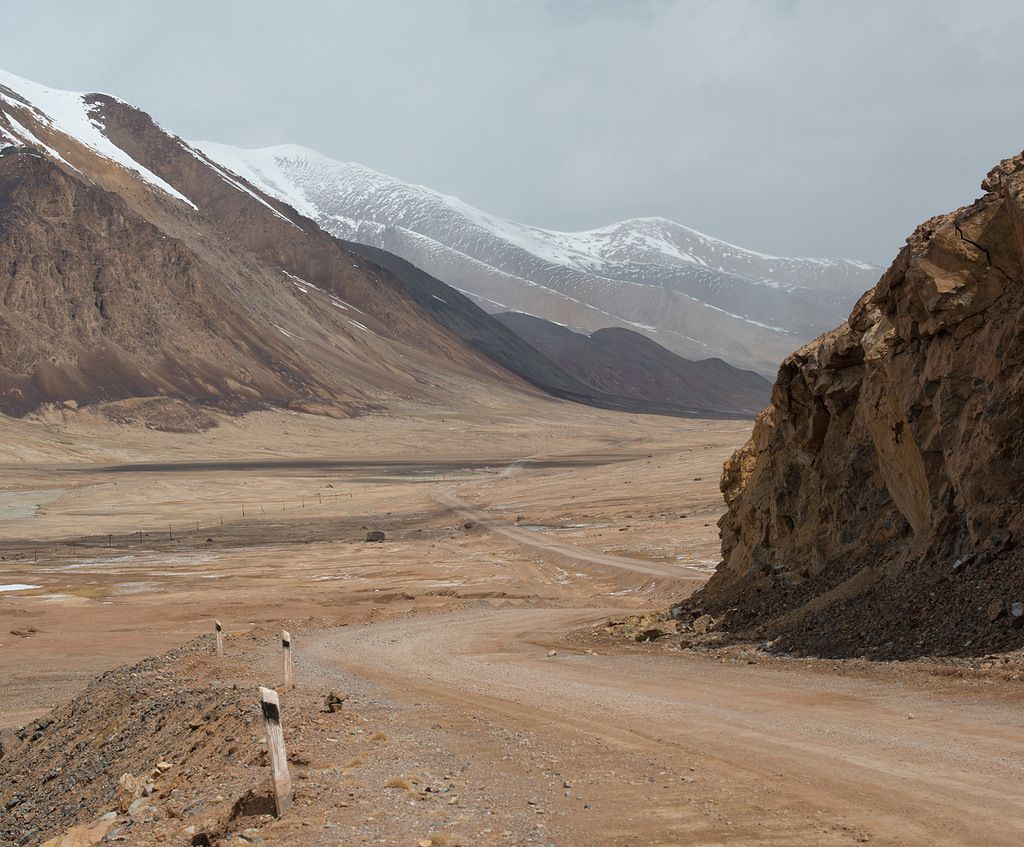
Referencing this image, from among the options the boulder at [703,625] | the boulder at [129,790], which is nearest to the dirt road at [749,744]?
the boulder at [703,625]

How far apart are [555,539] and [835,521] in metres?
26.2

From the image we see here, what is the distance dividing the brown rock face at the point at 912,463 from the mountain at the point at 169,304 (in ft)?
358

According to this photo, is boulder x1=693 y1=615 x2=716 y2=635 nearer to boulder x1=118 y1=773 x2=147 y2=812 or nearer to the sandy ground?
the sandy ground

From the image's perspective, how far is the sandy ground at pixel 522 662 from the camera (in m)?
7.72

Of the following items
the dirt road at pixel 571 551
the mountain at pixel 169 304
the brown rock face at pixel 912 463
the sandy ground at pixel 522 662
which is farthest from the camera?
the mountain at pixel 169 304

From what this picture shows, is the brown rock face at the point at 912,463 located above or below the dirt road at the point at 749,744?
above

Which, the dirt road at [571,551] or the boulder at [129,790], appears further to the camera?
the dirt road at [571,551]

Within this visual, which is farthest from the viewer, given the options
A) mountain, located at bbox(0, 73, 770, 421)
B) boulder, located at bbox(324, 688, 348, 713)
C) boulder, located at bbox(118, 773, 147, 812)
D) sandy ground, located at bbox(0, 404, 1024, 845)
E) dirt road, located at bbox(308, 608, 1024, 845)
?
mountain, located at bbox(0, 73, 770, 421)

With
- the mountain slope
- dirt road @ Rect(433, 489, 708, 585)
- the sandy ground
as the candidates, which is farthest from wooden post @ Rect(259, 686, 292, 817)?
the mountain slope

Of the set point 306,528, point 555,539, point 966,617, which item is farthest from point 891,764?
point 306,528

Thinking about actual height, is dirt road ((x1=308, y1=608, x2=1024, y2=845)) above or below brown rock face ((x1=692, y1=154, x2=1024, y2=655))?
below

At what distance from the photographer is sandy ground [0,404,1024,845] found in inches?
304

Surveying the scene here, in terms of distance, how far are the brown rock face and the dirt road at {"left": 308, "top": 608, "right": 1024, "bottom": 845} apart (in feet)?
5.46

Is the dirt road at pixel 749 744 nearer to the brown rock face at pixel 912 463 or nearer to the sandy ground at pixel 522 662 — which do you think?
the sandy ground at pixel 522 662
